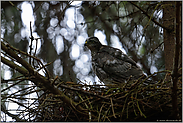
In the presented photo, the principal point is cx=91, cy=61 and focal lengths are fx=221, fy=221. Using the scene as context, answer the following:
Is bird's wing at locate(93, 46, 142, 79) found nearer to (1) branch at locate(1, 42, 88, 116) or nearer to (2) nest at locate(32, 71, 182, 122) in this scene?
(2) nest at locate(32, 71, 182, 122)

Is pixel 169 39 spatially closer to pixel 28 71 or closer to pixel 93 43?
pixel 93 43

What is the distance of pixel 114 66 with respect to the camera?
4059 mm

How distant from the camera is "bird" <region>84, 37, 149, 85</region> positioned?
3949 millimetres

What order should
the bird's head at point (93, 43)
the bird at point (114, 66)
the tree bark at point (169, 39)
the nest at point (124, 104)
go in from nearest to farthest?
the nest at point (124, 104) < the tree bark at point (169, 39) < the bird at point (114, 66) < the bird's head at point (93, 43)

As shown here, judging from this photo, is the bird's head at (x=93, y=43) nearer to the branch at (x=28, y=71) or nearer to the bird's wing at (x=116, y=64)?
the bird's wing at (x=116, y=64)

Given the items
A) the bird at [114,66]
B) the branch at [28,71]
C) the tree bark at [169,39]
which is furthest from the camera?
the bird at [114,66]

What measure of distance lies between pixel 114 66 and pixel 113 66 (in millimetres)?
19

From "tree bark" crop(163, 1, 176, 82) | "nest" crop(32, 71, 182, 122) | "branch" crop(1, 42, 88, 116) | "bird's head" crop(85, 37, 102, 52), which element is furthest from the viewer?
"bird's head" crop(85, 37, 102, 52)

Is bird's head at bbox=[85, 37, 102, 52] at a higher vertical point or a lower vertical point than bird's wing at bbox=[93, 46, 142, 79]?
higher

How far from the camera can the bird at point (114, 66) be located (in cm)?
Result: 395

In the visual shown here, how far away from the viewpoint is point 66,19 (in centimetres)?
570

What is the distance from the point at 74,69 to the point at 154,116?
307 cm

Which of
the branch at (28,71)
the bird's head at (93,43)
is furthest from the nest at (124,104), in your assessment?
the bird's head at (93,43)

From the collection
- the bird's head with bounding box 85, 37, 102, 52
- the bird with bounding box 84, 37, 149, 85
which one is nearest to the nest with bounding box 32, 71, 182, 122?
the bird with bounding box 84, 37, 149, 85
